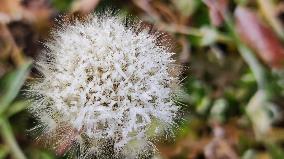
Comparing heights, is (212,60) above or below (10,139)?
above

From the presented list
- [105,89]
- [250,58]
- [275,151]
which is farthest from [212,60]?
[105,89]

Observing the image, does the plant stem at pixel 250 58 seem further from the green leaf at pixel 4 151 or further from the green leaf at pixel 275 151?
the green leaf at pixel 4 151

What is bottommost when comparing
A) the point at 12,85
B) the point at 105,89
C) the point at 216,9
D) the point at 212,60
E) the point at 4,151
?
the point at 4,151

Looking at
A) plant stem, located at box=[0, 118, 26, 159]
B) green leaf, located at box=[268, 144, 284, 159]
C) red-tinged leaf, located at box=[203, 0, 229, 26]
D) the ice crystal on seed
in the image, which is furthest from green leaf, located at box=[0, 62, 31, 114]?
green leaf, located at box=[268, 144, 284, 159]

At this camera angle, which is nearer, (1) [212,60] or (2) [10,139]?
(2) [10,139]

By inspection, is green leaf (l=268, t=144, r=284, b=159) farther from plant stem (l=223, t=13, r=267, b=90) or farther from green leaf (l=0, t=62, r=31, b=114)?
green leaf (l=0, t=62, r=31, b=114)

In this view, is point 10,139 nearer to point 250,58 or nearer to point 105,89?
point 105,89

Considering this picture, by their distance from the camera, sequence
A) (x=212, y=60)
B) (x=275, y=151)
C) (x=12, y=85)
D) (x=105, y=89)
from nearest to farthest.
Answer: (x=105, y=89) → (x=12, y=85) → (x=275, y=151) → (x=212, y=60)

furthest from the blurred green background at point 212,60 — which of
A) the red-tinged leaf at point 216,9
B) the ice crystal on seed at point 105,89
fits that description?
the ice crystal on seed at point 105,89
